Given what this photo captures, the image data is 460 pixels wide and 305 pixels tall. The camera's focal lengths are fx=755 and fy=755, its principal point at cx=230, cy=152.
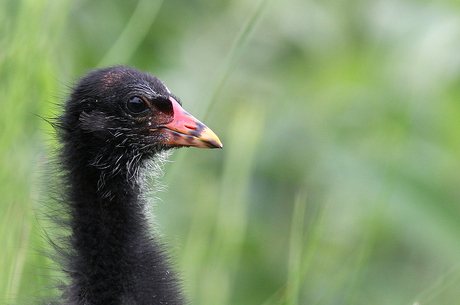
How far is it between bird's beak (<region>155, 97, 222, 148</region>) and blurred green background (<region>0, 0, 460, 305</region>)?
0.14 metres

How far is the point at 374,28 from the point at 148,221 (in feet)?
9.05

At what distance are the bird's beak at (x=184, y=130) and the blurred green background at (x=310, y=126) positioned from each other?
0.45ft

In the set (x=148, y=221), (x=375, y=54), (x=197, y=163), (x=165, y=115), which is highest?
(x=375, y=54)

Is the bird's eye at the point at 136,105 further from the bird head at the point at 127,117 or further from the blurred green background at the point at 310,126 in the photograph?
the blurred green background at the point at 310,126

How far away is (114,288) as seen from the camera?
7.86ft

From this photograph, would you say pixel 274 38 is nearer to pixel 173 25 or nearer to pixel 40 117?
pixel 173 25

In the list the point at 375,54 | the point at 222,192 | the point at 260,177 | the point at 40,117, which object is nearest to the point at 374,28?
the point at 375,54

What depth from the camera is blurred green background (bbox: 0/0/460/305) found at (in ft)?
12.1

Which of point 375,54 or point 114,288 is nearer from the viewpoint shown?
point 114,288

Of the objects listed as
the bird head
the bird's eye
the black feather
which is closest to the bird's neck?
the black feather

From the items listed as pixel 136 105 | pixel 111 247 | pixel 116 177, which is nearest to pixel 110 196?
pixel 116 177

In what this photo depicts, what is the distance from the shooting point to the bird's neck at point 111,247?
94.7 inches

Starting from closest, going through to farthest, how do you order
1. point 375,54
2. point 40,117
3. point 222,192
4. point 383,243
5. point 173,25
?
point 40,117, point 222,192, point 383,243, point 375,54, point 173,25

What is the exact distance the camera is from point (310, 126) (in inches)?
185
